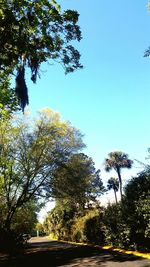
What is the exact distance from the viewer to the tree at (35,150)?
30.4 m

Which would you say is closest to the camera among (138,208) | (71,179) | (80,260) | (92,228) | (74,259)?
(80,260)

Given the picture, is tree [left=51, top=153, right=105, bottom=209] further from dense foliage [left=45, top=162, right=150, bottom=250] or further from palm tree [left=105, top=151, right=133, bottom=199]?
palm tree [left=105, top=151, right=133, bottom=199]

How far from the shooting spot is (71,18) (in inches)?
469

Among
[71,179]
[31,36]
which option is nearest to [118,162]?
[71,179]

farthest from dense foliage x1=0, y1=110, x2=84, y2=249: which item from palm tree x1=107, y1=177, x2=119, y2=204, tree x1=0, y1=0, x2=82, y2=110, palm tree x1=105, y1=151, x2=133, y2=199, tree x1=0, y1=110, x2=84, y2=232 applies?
palm tree x1=107, y1=177, x2=119, y2=204

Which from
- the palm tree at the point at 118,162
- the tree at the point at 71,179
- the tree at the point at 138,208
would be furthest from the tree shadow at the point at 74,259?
the palm tree at the point at 118,162

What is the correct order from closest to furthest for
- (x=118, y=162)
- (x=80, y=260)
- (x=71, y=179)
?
(x=80, y=260)
(x=71, y=179)
(x=118, y=162)

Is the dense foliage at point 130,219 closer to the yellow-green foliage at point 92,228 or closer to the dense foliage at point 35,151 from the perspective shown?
the yellow-green foliage at point 92,228

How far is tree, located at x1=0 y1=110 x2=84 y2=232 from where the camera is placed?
30.4 meters

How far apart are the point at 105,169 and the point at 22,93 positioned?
5698cm

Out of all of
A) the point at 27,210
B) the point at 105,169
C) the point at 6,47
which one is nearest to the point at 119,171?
the point at 105,169

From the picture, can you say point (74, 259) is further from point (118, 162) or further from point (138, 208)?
point (118, 162)

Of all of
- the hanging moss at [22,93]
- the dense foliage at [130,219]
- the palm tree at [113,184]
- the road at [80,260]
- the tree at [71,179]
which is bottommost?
the road at [80,260]

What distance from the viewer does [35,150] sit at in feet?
99.5
